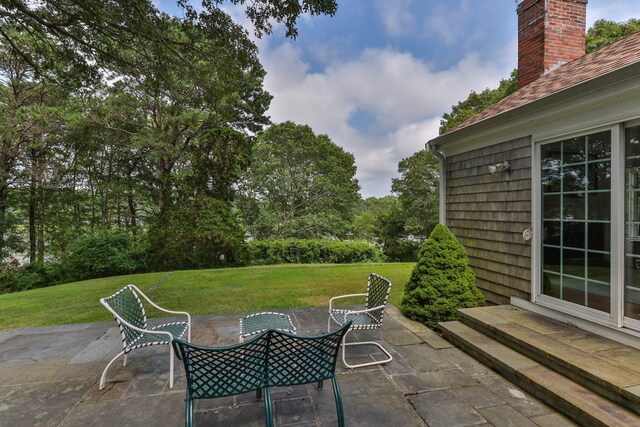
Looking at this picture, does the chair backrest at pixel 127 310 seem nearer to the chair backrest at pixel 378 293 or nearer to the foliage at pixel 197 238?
the chair backrest at pixel 378 293

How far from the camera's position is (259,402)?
2.43m

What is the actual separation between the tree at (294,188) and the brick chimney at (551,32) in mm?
11956

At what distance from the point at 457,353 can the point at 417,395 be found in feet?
3.53

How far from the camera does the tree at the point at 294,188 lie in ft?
52.8

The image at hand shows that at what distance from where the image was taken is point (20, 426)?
214cm

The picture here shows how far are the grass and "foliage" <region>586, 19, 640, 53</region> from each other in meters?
11.8

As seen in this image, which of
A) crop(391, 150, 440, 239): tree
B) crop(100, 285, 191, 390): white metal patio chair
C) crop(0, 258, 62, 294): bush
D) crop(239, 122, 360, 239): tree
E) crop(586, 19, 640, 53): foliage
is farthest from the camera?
crop(391, 150, 440, 239): tree

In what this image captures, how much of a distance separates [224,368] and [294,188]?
1533 centimetres

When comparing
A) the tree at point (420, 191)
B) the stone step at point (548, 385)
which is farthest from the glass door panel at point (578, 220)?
the tree at point (420, 191)

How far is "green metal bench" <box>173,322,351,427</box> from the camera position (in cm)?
185

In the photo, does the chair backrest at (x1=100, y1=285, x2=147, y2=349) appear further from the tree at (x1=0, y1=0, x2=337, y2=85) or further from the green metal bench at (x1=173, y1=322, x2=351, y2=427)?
the tree at (x1=0, y1=0, x2=337, y2=85)

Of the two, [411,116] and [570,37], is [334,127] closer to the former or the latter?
[411,116]

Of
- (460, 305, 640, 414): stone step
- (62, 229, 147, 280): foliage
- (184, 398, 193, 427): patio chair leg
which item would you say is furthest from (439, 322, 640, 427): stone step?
(62, 229, 147, 280): foliage

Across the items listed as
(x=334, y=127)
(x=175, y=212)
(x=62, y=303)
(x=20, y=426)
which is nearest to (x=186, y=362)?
(x=20, y=426)
